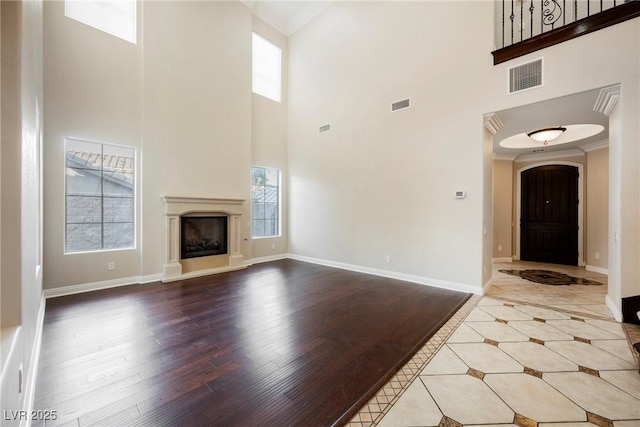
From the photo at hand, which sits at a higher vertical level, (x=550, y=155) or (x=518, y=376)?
(x=550, y=155)

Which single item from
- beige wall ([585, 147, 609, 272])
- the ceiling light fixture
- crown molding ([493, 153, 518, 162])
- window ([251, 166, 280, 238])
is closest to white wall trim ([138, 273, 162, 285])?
window ([251, 166, 280, 238])

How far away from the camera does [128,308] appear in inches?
130

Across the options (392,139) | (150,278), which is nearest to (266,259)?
(150,278)

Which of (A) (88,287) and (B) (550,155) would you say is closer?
(A) (88,287)

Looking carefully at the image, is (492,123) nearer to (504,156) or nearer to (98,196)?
(504,156)

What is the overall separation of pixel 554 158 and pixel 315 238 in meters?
6.26

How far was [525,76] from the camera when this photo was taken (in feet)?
11.5

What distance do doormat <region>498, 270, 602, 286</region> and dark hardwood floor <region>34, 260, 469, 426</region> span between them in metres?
2.19

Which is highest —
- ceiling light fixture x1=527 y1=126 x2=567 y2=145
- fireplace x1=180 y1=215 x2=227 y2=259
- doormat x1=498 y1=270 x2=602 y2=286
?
ceiling light fixture x1=527 y1=126 x2=567 y2=145

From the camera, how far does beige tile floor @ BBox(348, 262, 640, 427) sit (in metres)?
1.60

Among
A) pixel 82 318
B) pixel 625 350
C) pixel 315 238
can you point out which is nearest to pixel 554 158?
pixel 625 350

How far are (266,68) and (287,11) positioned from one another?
1411 mm

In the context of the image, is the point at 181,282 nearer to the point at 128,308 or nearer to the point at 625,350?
the point at 128,308

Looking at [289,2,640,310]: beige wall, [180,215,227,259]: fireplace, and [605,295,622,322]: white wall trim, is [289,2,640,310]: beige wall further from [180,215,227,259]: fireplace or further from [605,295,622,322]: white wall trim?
[180,215,227,259]: fireplace
